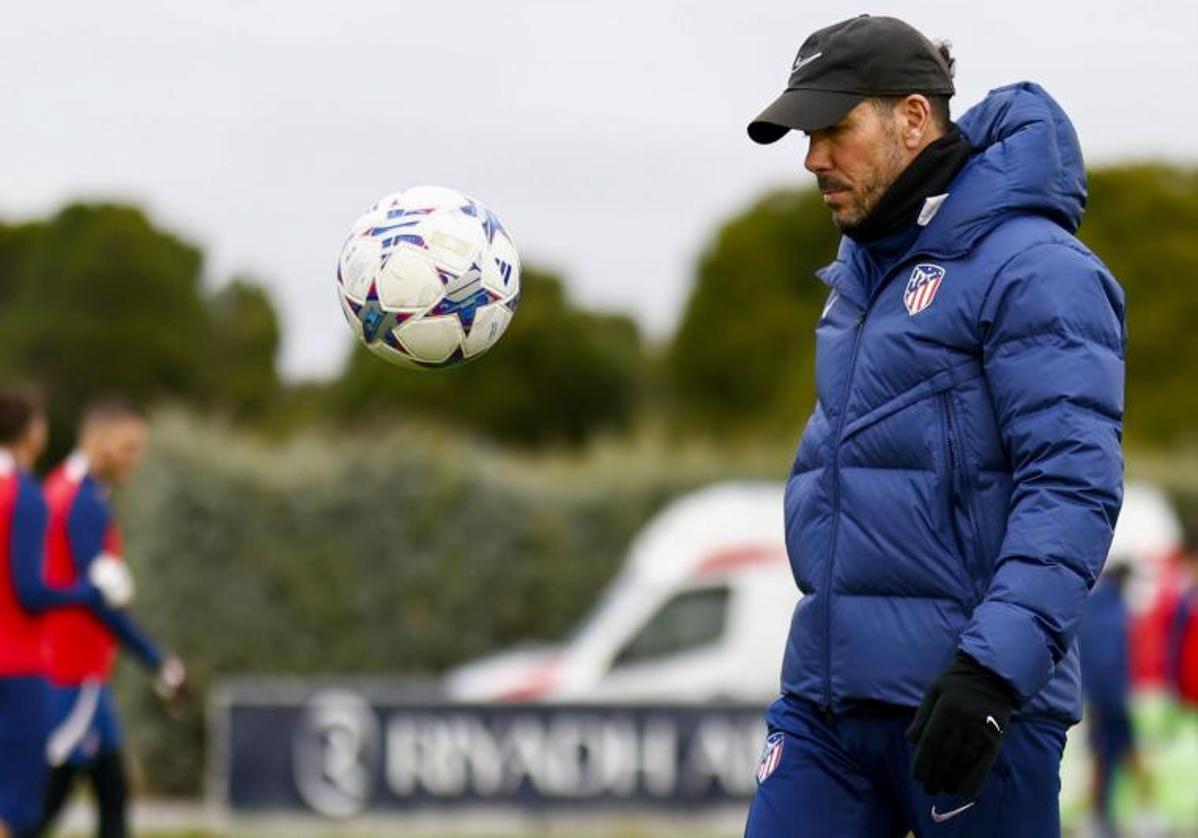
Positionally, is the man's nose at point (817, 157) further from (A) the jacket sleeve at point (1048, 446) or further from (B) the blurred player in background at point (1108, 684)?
(B) the blurred player in background at point (1108, 684)

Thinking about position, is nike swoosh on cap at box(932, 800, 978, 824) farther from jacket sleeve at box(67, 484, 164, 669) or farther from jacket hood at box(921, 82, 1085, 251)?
jacket sleeve at box(67, 484, 164, 669)

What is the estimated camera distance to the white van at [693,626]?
51.2 ft

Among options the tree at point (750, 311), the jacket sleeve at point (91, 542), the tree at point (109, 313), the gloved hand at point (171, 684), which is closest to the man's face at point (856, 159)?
the jacket sleeve at point (91, 542)

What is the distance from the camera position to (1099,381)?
3988 millimetres

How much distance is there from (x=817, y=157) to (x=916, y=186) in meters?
0.20

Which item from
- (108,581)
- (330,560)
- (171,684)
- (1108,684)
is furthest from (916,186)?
(330,560)

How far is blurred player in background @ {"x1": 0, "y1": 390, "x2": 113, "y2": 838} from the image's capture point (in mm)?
8031

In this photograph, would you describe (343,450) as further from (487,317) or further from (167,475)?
(487,317)

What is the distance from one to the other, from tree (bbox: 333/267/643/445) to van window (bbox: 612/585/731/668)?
28098 mm

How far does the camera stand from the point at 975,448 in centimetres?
409

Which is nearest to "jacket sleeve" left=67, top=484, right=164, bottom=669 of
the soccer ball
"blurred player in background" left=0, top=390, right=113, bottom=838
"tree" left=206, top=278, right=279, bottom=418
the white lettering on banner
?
"blurred player in background" left=0, top=390, right=113, bottom=838

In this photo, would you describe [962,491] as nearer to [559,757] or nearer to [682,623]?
[559,757]

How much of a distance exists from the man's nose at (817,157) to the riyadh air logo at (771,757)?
115 centimetres

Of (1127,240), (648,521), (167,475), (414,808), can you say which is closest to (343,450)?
(167,475)
